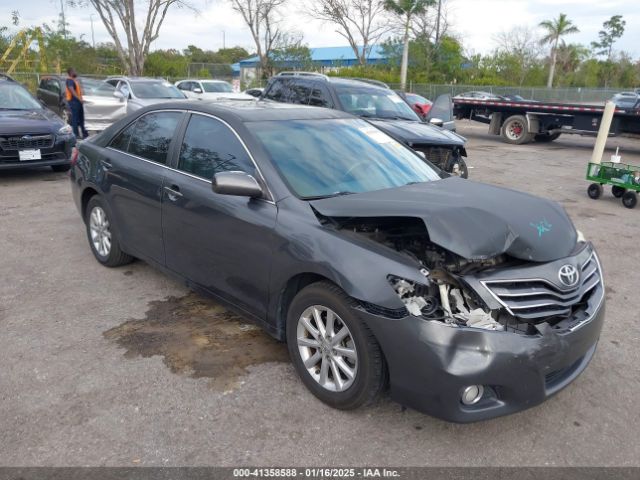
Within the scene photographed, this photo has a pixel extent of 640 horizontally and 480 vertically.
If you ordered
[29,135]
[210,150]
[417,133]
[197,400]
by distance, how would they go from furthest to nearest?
[29,135] < [417,133] < [210,150] < [197,400]

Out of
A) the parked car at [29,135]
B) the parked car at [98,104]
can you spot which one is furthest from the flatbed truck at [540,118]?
the parked car at [29,135]

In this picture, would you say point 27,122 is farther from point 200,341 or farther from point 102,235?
point 200,341

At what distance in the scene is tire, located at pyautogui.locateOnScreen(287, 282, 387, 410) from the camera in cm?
279

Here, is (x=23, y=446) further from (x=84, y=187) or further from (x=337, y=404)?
(x=84, y=187)

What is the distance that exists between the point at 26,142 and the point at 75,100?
4.27 metres

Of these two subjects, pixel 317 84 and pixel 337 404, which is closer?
pixel 337 404

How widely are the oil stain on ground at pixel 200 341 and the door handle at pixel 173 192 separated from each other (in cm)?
95

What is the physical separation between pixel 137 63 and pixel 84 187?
3002cm

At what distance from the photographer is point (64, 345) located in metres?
3.76

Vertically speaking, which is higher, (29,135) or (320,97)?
(320,97)

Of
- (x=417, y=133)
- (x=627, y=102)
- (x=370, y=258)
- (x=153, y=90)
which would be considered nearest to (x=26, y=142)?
(x=417, y=133)

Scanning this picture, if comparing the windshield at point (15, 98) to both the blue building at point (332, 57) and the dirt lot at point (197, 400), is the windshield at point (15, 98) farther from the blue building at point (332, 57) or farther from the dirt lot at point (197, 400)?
the blue building at point (332, 57)

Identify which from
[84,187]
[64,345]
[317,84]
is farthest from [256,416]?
[317,84]

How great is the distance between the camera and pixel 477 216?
9.52 feet
